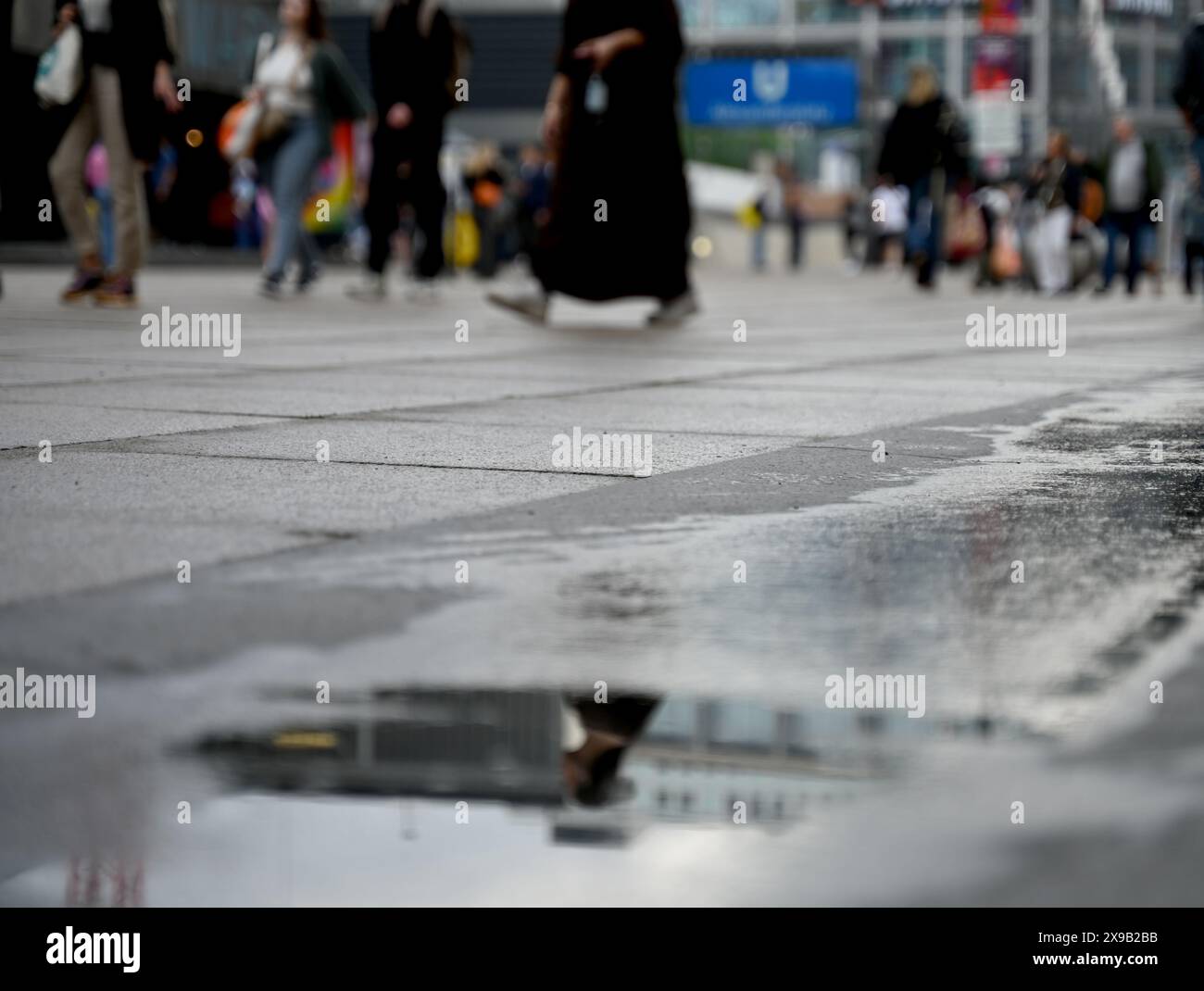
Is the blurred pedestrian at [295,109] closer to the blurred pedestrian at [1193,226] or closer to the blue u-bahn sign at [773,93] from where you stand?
the blurred pedestrian at [1193,226]

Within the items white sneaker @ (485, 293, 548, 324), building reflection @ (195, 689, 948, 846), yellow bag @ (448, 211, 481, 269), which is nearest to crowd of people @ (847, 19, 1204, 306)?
white sneaker @ (485, 293, 548, 324)

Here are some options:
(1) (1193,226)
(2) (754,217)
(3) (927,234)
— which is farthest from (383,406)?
(2) (754,217)

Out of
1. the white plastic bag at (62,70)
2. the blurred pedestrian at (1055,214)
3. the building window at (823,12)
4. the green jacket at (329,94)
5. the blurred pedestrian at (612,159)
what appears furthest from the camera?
the building window at (823,12)

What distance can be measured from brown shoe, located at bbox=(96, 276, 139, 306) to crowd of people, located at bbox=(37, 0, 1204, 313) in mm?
11

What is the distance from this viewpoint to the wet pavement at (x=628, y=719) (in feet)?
6.15

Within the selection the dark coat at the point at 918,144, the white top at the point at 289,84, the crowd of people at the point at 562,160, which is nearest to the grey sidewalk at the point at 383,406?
the crowd of people at the point at 562,160

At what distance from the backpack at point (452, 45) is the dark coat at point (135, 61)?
3637 mm

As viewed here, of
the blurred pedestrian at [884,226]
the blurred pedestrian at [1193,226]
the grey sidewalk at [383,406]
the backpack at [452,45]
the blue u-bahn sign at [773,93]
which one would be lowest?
the grey sidewalk at [383,406]

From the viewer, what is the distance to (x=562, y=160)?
11641 millimetres

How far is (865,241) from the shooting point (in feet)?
147

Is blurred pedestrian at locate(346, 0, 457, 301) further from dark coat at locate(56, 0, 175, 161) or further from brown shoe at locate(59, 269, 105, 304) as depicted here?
dark coat at locate(56, 0, 175, 161)

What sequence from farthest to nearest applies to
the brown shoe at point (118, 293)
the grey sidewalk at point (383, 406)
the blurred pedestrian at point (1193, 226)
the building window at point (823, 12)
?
the building window at point (823, 12) → the blurred pedestrian at point (1193, 226) → the brown shoe at point (118, 293) → the grey sidewalk at point (383, 406)

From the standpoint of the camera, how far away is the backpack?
15805 mm

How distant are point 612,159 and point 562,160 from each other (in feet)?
0.89
